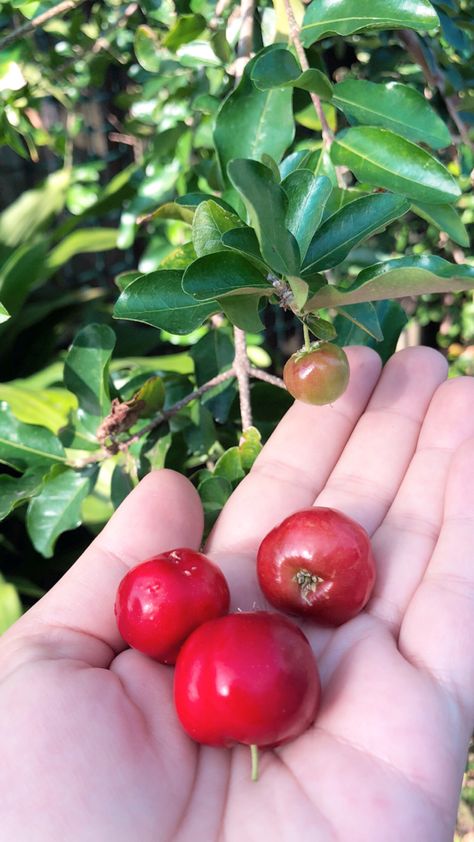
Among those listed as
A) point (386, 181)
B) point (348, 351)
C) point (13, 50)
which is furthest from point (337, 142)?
point (13, 50)

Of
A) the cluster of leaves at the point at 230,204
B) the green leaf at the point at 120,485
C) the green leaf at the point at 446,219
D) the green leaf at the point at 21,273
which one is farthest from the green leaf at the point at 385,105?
the green leaf at the point at 21,273

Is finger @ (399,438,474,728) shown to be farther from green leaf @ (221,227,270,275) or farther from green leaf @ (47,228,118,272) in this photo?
green leaf @ (47,228,118,272)

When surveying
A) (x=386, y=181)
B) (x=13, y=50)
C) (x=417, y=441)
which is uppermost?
(x=13, y=50)

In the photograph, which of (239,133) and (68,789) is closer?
(68,789)

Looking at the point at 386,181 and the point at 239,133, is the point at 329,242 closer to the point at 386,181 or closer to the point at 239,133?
the point at 386,181

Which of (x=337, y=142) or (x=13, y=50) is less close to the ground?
(x=13, y=50)

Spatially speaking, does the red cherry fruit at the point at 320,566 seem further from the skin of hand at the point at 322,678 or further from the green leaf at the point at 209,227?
the green leaf at the point at 209,227

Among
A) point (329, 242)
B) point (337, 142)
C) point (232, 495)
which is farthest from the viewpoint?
point (232, 495)

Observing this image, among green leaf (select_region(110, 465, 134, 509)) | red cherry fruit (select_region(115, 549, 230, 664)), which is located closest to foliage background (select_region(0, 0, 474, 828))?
green leaf (select_region(110, 465, 134, 509))
